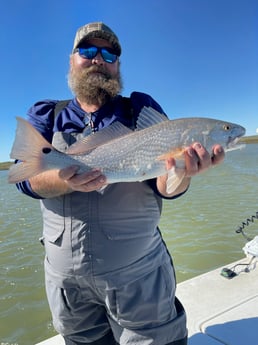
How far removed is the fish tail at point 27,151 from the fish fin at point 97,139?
9.4 inches

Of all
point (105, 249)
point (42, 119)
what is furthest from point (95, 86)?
point (105, 249)

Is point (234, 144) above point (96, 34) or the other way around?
the other way around

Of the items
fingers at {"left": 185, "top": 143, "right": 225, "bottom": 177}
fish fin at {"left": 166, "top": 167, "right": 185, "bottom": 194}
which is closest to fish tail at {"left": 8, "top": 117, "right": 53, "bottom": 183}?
fish fin at {"left": 166, "top": 167, "right": 185, "bottom": 194}

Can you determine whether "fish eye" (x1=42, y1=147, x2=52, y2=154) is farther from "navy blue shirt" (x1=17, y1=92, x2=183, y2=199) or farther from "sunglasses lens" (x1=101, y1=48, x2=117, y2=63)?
"sunglasses lens" (x1=101, y1=48, x2=117, y2=63)

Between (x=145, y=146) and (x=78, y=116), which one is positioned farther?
(x=78, y=116)

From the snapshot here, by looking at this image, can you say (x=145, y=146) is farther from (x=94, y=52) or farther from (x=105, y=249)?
(x=94, y=52)

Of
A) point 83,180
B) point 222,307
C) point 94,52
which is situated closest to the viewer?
point 83,180

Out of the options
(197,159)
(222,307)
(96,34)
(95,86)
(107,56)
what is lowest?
(222,307)

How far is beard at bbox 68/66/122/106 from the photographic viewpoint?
2.60m

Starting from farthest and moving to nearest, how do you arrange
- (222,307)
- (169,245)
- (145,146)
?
(169,245), (222,307), (145,146)

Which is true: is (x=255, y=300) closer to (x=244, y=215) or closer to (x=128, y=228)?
(x=128, y=228)

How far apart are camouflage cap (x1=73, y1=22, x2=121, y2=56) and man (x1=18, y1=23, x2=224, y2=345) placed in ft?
2.35

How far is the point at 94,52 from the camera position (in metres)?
2.71

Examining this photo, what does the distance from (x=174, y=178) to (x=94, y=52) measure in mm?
1387
